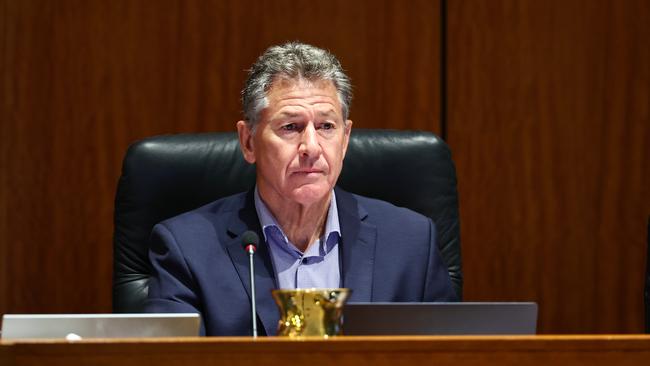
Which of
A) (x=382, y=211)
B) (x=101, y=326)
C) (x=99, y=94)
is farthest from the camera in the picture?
(x=99, y=94)

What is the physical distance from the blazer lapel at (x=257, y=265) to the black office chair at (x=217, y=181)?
0.47 feet

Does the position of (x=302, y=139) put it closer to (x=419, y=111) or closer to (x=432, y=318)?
(x=432, y=318)

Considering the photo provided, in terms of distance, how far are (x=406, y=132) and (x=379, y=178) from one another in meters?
0.13

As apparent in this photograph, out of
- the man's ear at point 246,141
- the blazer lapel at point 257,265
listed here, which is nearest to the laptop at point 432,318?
the blazer lapel at point 257,265

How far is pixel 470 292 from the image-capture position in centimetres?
330

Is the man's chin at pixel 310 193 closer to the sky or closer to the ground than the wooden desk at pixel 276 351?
closer to the sky

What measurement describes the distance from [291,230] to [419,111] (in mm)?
1112

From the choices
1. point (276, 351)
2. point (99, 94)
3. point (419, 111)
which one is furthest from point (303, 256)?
point (99, 94)

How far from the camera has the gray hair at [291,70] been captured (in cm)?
227

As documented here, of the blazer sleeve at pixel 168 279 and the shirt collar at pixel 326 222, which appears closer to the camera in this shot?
the blazer sleeve at pixel 168 279

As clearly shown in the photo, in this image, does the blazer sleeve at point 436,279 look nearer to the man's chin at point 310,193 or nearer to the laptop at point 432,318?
the man's chin at point 310,193

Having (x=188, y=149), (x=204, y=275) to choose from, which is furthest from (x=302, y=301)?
(x=188, y=149)

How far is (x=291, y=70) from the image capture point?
7.43 ft

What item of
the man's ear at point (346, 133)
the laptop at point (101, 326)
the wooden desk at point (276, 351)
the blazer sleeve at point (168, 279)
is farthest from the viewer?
the man's ear at point (346, 133)
